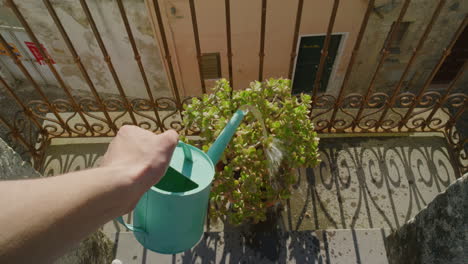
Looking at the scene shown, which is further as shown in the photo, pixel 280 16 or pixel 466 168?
pixel 280 16

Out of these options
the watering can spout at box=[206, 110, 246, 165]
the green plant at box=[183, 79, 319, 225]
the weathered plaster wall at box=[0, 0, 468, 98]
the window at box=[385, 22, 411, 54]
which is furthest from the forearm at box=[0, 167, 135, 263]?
the window at box=[385, 22, 411, 54]

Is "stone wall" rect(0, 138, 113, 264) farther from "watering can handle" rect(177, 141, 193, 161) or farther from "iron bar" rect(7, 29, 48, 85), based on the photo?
"iron bar" rect(7, 29, 48, 85)

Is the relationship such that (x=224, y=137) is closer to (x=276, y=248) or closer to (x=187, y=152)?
(x=187, y=152)

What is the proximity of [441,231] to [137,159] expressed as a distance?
1.42 metres

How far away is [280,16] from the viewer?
22.3 ft

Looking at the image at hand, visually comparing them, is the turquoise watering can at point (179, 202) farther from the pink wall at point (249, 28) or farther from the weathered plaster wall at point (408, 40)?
the weathered plaster wall at point (408, 40)

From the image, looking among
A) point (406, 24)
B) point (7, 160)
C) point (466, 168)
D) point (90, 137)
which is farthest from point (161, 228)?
point (406, 24)

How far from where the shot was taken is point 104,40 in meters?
7.26

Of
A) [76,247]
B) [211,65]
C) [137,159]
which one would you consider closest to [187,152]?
[137,159]

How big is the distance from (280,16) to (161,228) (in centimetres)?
635

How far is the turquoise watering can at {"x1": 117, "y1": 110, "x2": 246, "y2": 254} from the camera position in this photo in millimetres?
1247

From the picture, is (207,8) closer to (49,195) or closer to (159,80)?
(159,80)

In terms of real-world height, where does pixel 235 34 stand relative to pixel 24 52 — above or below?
below

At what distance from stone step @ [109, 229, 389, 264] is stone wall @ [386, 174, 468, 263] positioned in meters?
0.22
